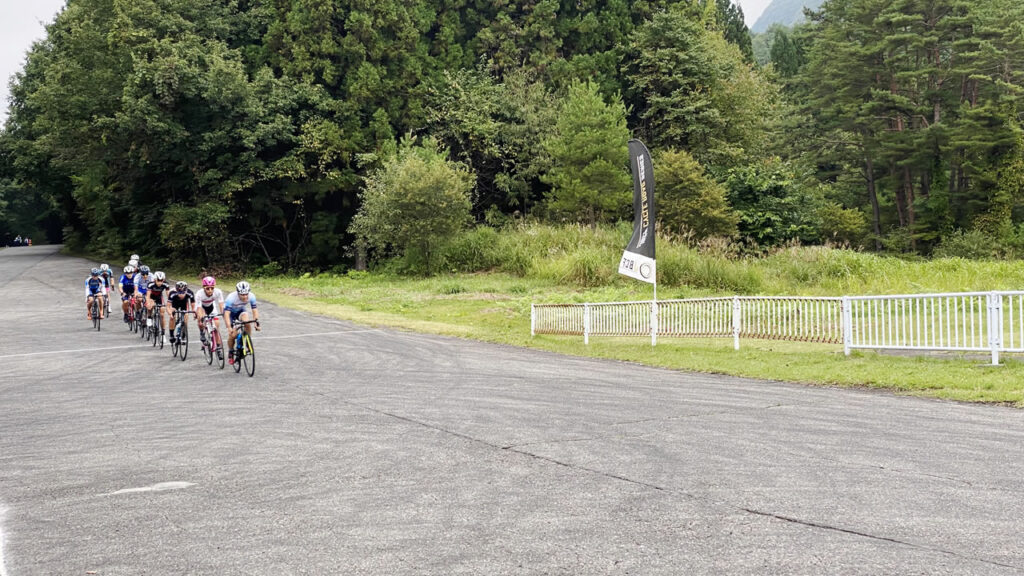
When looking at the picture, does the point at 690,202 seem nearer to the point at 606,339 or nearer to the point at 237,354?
the point at 606,339

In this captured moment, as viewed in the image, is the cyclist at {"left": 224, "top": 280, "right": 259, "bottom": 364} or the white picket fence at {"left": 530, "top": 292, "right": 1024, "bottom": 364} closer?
the white picket fence at {"left": 530, "top": 292, "right": 1024, "bottom": 364}

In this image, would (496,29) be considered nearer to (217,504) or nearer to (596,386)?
(596,386)

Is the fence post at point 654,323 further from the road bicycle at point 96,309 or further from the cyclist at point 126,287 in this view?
the road bicycle at point 96,309

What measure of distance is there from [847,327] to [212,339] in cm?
1194

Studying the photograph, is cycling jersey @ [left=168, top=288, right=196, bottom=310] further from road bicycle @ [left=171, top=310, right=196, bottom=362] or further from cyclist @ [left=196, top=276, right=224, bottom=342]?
cyclist @ [left=196, top=276, right=224, bottom=342]

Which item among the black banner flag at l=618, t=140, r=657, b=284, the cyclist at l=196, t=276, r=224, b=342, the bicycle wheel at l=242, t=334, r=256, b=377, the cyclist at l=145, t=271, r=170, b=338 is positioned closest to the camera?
the bicycle wheel at l=242, t=334, r=256, b=377

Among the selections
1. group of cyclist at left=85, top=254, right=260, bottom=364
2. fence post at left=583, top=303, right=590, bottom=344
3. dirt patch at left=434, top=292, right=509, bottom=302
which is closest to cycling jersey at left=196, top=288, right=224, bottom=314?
group of cyclist at left=85, top=254, right=260, bottom=364

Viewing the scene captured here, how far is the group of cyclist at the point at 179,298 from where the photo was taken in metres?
15.4

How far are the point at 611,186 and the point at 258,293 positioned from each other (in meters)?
19.3

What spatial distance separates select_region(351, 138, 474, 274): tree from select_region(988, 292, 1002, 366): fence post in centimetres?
2931

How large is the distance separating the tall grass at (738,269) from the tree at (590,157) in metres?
5.32

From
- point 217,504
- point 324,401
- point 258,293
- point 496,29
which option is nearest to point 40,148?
point 258,293

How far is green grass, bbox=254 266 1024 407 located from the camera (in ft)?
38.8

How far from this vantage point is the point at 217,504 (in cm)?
659
